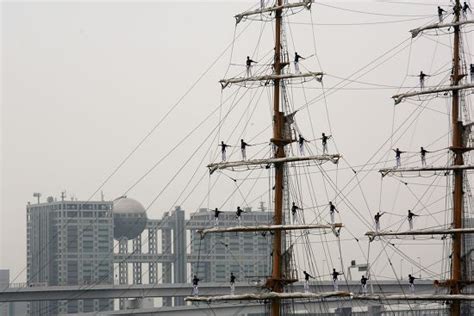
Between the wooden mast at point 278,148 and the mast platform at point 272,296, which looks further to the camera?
the wooden mast at point 278,148

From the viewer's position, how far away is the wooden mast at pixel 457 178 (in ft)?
263

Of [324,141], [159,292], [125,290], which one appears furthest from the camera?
[159,292]

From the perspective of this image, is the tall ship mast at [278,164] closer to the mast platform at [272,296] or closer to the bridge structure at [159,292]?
the mast platform at [272,296]

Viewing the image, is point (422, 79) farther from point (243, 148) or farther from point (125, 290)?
point (125, 290)

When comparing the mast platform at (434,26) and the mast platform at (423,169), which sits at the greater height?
the mast platform at (434,26)

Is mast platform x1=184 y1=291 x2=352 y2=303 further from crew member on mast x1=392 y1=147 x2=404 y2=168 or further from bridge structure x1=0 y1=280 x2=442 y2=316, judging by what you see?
bridge structure x1=0 y1=280 x2=442 y2=316

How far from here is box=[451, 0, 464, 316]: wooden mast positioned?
80188mm

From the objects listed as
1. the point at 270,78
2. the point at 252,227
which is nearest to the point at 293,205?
the point at 252,227

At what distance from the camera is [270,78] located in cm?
7681

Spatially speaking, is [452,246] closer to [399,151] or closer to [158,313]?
[399,151]

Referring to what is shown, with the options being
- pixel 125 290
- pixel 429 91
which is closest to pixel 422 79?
pixel 429 91

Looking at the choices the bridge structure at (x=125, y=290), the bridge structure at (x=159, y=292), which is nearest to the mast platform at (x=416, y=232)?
the bridge structure at (x=159, y=292)

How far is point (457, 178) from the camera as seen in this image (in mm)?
81875

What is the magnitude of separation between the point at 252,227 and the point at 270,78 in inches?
331
